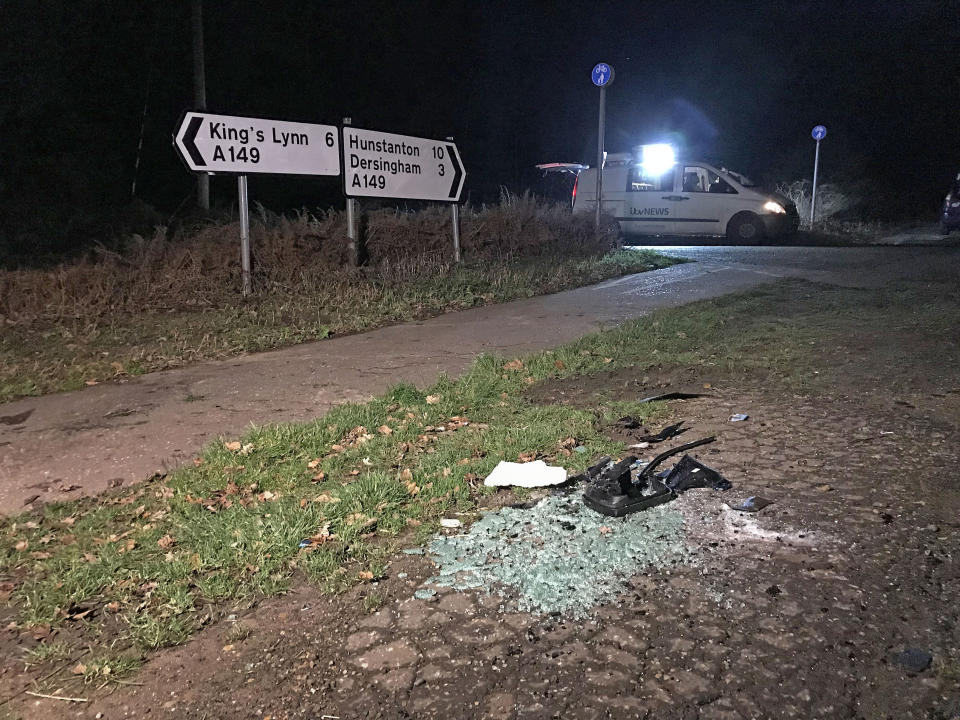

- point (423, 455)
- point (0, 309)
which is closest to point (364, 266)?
point (0, 309)

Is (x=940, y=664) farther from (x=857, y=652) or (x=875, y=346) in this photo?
(x=875, y=346)

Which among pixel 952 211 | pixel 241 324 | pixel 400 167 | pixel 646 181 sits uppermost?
pixel 646 181

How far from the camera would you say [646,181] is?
2008cm

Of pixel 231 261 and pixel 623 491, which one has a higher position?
pixel 231 261

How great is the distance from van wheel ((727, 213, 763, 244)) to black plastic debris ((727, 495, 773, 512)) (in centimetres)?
1648

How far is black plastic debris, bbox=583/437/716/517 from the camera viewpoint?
387cm

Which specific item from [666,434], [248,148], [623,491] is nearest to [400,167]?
[248,148]

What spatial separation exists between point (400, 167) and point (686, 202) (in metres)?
10.3

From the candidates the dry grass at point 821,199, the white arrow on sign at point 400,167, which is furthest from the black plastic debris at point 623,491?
the dry grass at point 821,199

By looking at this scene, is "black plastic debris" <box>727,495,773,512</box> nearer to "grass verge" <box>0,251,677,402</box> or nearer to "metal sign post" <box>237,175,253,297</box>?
"grass verge" <box>0,251,677,402</box>

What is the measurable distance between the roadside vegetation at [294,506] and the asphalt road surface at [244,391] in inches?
13.6

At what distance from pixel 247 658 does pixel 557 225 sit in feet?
42.9

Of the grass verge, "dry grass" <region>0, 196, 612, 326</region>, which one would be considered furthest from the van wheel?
the grass verge

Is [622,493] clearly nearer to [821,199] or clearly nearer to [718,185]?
[718,185]
